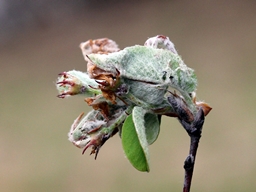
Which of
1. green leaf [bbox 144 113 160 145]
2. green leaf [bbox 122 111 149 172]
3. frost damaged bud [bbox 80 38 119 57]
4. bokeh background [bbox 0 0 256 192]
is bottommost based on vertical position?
green leaf [bbox 122 111 149 172]

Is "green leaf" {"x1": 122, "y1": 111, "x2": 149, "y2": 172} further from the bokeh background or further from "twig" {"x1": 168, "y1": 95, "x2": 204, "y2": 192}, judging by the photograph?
the bokeh background

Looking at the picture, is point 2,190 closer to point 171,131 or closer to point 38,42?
point 171,131

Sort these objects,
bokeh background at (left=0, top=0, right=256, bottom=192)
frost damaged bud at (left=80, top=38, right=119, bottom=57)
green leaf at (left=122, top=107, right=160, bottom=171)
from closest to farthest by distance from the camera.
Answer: green leaf at (left=122, top=107, right=160, bottom=171)
frost damaged bud at (left=80, top=38, right=119, bottom=57)
bokeh background at (left=0, top=0, right=256, bottom=192)

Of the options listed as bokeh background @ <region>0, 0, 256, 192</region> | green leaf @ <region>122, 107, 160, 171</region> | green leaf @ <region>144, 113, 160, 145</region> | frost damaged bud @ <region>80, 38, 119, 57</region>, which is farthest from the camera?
bokeh background @ <region>0, 0, 256, 192</region>

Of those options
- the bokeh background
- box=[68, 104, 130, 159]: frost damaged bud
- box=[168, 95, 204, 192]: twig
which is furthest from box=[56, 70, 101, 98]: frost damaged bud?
the bokeh background

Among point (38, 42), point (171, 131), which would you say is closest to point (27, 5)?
point (38, 42)

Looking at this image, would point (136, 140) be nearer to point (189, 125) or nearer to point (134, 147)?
point (134, 147)

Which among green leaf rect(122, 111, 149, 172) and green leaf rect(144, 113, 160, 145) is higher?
green leaf rect(144, 113, 160, 145)

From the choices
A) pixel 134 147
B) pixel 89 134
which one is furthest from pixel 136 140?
pixel 89 134
